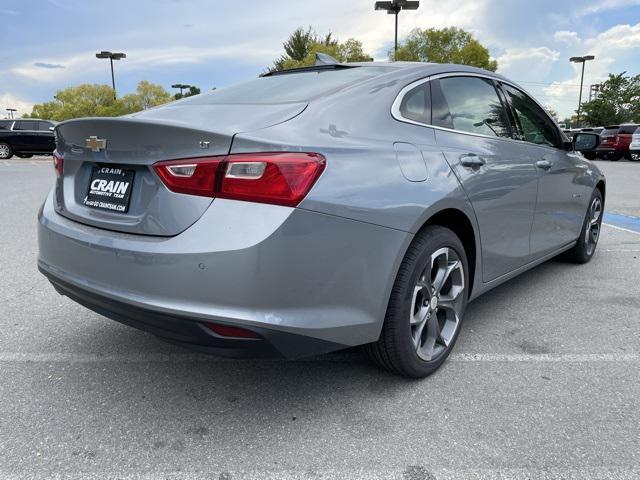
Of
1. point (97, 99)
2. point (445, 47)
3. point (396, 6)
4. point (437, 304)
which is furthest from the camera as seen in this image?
point (97, 99)

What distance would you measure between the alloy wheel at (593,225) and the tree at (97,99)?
64.2 meters

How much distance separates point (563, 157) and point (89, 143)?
3440 millimetres

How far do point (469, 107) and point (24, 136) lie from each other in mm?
24811

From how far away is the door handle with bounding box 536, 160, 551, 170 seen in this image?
3.63 m

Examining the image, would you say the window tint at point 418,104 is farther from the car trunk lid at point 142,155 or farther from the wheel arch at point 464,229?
the car trunk lid at point 142,155

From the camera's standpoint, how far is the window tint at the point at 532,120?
370cm

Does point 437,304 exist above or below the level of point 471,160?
below

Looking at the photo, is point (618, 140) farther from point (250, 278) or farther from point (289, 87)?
point (250, 278)

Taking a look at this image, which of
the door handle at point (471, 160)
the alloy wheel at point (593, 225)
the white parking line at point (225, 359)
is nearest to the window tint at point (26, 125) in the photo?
the white parking line at point (225, 359)

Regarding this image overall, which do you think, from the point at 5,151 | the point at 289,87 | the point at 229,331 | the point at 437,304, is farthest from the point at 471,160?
the point at 5,151

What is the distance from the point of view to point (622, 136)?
918 inches

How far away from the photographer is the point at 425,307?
104 inches

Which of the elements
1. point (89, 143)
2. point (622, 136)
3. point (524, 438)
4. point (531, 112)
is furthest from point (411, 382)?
point (622, 136)

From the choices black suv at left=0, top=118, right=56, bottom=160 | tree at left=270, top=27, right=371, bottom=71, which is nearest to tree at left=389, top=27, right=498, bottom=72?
tree at left=270, top=27, right=371, bottom=71
